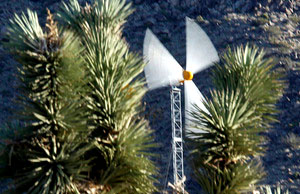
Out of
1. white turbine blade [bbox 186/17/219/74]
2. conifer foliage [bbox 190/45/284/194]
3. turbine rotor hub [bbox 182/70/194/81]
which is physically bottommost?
conifer foliage [bbox 190/45/284/194]

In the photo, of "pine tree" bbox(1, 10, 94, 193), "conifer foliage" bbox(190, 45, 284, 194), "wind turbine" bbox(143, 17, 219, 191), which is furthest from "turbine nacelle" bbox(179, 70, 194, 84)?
"pine tree" bbox(1, 10, 94, 193)

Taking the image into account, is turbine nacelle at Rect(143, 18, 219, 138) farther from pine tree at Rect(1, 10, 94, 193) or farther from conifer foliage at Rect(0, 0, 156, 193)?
pine tree at Rect(1, 10, 94, 193)

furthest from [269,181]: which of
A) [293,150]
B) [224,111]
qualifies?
[224,111]

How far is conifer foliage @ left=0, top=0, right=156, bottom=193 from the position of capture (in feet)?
20.5

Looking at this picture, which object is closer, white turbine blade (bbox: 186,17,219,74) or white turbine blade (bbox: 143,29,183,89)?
white turbine blade (bbox: 186,17,219,74)

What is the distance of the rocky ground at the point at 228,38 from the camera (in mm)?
33094

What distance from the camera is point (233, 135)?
729 centimetres

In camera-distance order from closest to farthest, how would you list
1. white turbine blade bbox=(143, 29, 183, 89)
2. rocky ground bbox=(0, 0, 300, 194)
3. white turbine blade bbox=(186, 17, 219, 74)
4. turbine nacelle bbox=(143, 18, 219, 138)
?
turbine nacelle bbox=(143, 18, 219, 138)
white turbine blade bbox=(186, 17, 219, 74)
white turbine blade bbox=(143, 29, 183, 89)
rocky ground bbox=(0, 0, 300, 194)

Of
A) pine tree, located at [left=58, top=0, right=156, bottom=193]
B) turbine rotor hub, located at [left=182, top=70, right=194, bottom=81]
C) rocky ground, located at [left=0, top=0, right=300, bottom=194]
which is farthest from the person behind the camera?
rocky ground, located at [left=0, top=0, right=300, bottom=194]

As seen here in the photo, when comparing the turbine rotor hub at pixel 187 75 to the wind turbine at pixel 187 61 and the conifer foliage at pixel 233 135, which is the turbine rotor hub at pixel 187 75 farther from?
the conifer foliage at pixel 233 135

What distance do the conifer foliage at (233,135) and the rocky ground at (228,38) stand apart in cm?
2368

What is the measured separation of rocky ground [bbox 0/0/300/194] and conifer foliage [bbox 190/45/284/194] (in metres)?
23.7

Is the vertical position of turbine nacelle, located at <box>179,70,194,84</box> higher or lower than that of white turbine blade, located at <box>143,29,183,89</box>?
lower

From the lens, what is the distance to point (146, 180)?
6.73m
